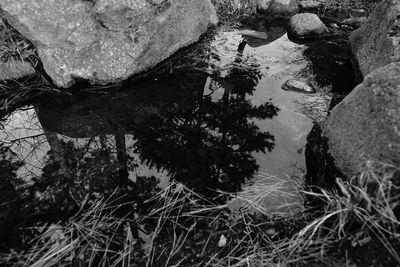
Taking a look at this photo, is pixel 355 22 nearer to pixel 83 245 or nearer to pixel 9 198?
pixel 83 245

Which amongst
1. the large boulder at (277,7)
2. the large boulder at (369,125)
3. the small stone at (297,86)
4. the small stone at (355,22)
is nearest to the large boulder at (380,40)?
the small stone at (297,86)

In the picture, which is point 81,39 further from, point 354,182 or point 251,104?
point 354,182

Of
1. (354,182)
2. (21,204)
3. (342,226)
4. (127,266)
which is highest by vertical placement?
(342,226)

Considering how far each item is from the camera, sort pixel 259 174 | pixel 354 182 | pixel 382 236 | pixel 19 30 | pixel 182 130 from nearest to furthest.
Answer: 1. pixel 382 236
2. pixel 354 182
3. pixel 259 174
4. pixel 182 130
5. pixel 19 30

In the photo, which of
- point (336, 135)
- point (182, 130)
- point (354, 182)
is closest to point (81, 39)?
point (182, 130)

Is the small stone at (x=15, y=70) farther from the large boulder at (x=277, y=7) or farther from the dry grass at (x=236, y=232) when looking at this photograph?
the large boulder at (x=277, y=7)

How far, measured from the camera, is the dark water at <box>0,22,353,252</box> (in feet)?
13.1

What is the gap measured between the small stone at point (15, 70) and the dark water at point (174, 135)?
623 millimetres

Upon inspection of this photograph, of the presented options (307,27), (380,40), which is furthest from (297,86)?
(307,27)

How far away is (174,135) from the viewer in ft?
16.1

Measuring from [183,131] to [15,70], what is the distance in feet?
10.8

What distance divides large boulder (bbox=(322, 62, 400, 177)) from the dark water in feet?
2.33

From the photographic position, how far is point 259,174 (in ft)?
13.6

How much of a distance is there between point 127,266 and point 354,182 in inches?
97.3
